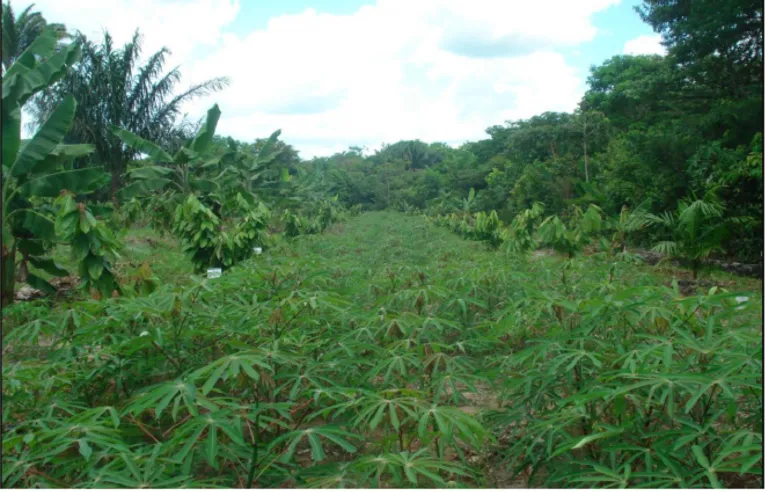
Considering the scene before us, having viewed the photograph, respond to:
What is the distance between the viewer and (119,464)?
172cm

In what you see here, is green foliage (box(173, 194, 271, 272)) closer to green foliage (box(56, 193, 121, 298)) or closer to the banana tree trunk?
green foliage (box(56, 193, 121, 298))

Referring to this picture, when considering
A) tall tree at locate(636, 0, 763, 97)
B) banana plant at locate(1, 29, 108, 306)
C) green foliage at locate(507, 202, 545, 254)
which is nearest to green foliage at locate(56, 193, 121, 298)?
banana plant at locate(1, 29, 108, 306)

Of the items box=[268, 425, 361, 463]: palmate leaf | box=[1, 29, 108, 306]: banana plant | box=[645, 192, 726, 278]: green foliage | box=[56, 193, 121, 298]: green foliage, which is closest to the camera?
box=[268, 425, 361, 463]: palmate leaf

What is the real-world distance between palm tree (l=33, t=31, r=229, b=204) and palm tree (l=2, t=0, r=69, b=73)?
1260 mm

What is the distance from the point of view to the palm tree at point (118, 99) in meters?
14.0

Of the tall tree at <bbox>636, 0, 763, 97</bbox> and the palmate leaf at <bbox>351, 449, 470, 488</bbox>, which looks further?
the tall tree at <bbox>636, 0, 763, 97</bbox>

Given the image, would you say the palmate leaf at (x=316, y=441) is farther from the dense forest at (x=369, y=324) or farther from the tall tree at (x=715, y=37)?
the tall tree at (x=715, y=37)

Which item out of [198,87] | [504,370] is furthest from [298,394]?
[198,87]

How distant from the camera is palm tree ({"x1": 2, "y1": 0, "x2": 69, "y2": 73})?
14.4 meters

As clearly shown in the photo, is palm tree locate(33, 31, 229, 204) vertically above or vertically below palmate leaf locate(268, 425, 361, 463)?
above

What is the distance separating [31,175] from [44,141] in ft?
1.58

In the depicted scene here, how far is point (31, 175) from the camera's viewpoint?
6.39m

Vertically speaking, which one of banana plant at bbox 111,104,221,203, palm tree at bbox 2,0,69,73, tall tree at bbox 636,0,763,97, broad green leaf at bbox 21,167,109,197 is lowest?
broad green leaf at bbox 21,167,109,197

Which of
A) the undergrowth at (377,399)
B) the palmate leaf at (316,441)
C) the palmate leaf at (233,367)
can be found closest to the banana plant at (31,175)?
the undergrowth at (377,399)
